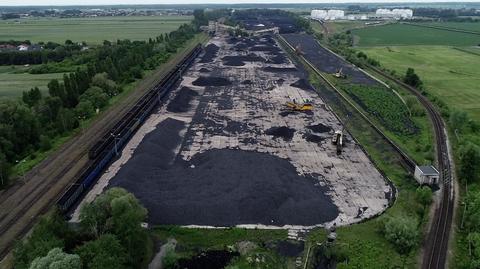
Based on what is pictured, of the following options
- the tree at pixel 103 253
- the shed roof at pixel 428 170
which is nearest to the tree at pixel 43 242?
the tree at pixel 103 253

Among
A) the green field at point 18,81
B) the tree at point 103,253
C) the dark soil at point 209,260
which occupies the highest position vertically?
the tree at point 103,253

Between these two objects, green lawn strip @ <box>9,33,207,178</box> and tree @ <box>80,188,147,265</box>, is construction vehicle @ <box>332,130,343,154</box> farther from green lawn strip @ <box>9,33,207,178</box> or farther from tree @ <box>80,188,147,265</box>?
green lawn strip @ <box>9,33,207,178</box>

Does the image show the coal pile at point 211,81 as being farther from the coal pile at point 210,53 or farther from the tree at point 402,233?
the tree at point 402,233

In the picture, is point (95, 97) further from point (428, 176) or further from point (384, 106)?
point (428, 176)

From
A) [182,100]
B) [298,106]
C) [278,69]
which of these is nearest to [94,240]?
[182,100]

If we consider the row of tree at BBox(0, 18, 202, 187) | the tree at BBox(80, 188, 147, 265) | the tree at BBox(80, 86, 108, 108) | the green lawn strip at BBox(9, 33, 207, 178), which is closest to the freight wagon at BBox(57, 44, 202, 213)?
the green lawn strip at BBox(9, 33, 207, 178)

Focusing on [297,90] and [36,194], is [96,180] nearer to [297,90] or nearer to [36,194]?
[36,194]
